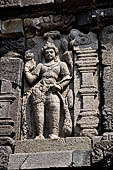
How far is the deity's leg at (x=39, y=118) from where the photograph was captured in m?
5.86

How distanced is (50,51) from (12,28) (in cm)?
80

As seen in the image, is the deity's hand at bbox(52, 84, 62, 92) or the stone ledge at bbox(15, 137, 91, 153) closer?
the stone ledge at bbox(15, 137, 91, 153)

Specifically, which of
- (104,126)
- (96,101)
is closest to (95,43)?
(96,101)

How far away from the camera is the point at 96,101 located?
5945mm

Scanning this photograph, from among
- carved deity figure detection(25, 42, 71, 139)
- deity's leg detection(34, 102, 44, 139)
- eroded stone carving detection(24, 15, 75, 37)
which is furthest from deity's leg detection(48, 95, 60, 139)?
eroded stone carving detection(24, 15, 75, 37)

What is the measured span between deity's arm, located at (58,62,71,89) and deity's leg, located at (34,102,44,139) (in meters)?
0.39

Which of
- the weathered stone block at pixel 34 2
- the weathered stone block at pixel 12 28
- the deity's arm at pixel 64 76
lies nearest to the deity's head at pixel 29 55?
the weathered stone block at pixel 12 28

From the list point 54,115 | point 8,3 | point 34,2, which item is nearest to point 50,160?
point 54,115

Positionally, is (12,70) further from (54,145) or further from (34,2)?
(54,145)

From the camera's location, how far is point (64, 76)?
6191 millimetres

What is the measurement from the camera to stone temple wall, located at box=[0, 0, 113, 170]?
18.1ft

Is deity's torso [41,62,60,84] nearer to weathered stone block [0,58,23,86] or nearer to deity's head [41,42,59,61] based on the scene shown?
deity's head [41,42,59,61]

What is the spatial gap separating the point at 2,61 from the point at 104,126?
6.00 feet

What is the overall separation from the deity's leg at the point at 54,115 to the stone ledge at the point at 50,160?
399mm
